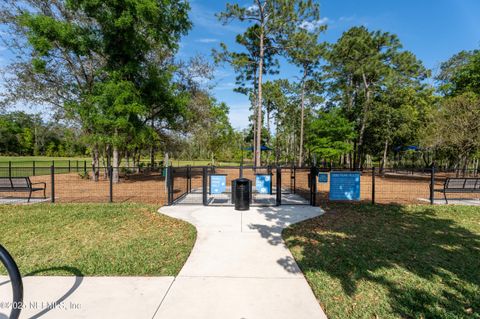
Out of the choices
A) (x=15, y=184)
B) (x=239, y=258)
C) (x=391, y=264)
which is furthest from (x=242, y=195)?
(x=15, y=184)

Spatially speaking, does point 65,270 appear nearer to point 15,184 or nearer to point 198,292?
point 198,292

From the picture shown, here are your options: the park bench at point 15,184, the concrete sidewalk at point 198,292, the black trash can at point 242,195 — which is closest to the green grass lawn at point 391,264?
the concrete sidewalk at point 198,292

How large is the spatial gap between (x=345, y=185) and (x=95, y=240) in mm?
7674

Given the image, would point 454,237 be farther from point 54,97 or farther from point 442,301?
point 54,97

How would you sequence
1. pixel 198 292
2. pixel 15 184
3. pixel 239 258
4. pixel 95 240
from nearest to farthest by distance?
pixel 198 292, pixel 239 258, pixel 95 240, pixel 15 184

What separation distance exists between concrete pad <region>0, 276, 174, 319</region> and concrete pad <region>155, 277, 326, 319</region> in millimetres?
238

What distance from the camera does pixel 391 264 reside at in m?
4.02

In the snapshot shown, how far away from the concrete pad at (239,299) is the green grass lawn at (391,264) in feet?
0.86

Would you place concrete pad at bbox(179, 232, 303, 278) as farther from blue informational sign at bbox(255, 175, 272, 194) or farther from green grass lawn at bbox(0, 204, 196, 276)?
blue informational sign at bbox(255, 175, 272, 194)

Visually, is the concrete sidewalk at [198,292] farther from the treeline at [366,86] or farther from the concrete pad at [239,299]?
the treeline at [366,86]

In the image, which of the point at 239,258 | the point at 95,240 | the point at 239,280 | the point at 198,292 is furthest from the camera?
the point at 95,240

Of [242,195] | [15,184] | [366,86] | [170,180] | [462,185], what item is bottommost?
[242,195]

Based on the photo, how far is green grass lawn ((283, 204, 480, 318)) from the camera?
9.62 ft

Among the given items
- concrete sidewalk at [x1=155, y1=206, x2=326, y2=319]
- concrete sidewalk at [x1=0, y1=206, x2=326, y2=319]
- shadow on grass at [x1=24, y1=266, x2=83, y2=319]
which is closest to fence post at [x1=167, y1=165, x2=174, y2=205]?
concrete sidewalk at [x1=155, y1=206, x2=326, y2=319]
